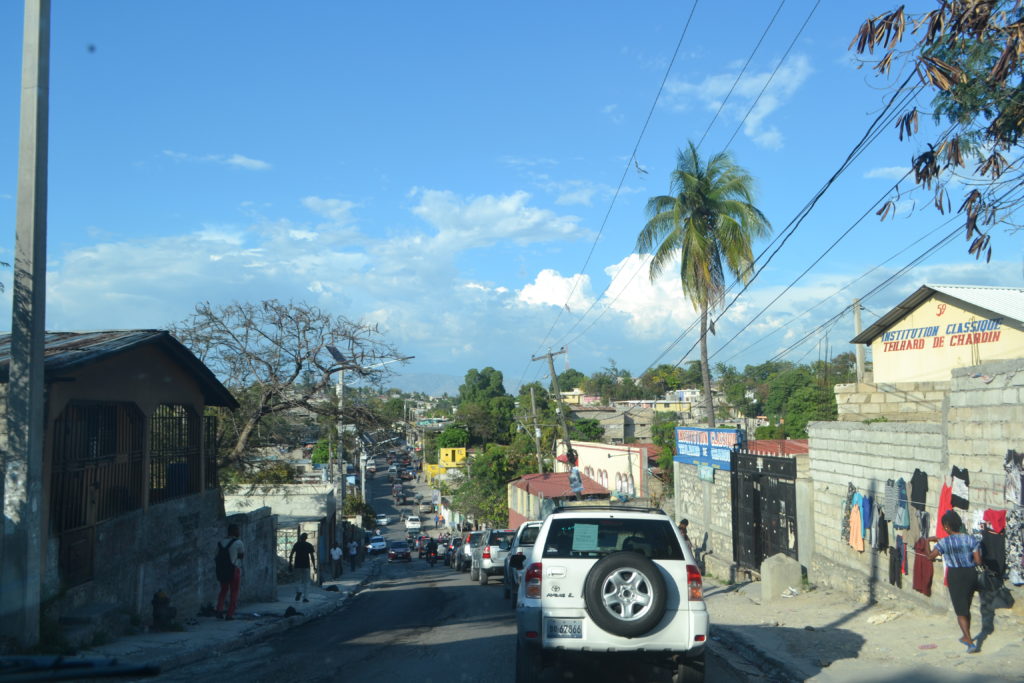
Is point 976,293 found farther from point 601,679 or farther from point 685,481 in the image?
point 601,679

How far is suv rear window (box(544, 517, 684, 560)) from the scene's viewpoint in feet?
27.1

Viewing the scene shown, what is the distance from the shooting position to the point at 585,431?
6956cm

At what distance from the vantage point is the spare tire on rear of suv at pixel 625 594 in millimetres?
7543

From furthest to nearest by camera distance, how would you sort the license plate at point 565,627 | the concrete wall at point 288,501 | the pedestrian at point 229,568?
the concrete wall at point 288,501
the pedestrian at point 229,568
the license plate at point 565,627

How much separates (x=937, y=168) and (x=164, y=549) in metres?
13.6

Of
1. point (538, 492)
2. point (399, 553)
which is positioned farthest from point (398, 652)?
point (399, 553)

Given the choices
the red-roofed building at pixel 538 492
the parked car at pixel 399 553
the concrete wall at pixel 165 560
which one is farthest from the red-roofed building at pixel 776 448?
the parked car at pixel 399 553

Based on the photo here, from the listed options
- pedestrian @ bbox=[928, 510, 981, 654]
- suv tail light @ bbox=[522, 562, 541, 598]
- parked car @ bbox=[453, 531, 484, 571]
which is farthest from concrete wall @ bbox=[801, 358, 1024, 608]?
parked car @ bbox=[453, 531, 484, 571]

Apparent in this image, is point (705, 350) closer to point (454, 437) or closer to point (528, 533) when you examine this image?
point (528, 533)

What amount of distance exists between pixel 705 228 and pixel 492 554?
12.8m

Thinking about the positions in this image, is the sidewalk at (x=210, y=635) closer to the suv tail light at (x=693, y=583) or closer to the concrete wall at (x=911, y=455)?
the suv tail light at (x=693, y=583)

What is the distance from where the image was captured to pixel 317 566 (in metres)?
26.8

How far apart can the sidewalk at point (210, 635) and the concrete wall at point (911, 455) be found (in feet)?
32.3

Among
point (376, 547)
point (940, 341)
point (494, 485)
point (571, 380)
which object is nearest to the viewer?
point (940, 341)
